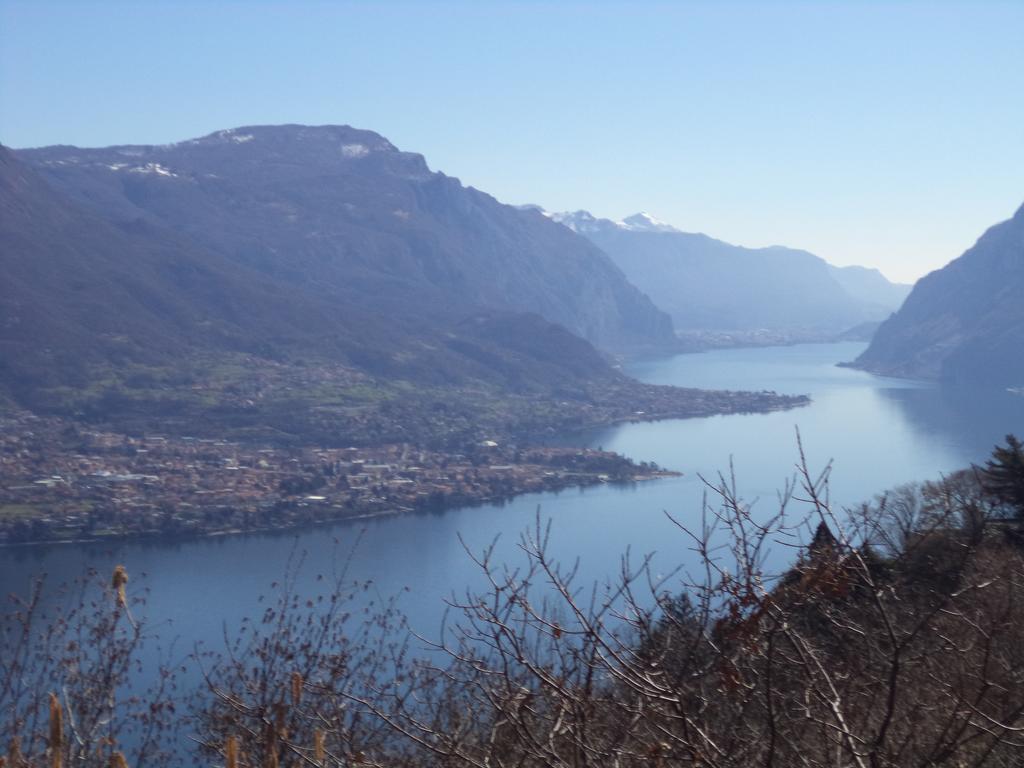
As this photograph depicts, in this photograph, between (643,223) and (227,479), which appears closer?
(227,479)

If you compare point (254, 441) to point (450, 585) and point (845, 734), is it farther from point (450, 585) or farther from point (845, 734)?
point (845, 734)

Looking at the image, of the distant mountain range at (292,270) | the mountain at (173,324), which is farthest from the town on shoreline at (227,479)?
the distant mountain range at (292,270)

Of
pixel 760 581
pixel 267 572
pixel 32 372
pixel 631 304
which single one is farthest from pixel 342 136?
pixel 760 581

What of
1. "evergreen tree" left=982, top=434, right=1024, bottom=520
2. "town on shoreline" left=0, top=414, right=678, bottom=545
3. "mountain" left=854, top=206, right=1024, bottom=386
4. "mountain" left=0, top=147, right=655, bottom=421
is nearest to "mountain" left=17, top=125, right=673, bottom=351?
"mountain" left=0, top=147, right=655, bottom=421

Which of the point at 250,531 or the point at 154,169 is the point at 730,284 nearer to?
the point at 154,169

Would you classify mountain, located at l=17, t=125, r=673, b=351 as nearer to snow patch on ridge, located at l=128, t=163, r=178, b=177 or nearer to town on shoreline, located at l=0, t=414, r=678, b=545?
snow patch on ridge, located at l=128, t=163, r=178, b=177

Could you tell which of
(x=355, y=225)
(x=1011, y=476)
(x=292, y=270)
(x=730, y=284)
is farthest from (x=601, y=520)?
(x=730, y=284)

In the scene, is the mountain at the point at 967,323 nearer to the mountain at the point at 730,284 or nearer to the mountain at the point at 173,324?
the mountain at the point at 173,324

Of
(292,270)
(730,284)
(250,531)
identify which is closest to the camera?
(250,531)
